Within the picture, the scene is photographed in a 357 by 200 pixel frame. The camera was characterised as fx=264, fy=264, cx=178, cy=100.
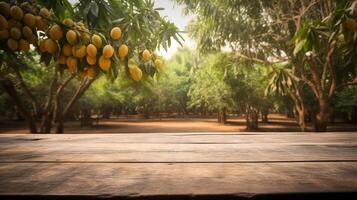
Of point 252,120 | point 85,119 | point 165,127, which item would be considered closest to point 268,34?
point 252,120

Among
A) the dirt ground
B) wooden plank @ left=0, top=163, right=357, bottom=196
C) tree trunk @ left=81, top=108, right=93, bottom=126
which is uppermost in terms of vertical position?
wooden plank @ left=0, top=163, right=357, bottom=196

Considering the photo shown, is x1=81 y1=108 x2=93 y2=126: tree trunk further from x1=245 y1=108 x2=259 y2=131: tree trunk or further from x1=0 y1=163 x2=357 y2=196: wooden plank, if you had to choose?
x1=0 y1=163 x2=357 y2=196: wooden plank

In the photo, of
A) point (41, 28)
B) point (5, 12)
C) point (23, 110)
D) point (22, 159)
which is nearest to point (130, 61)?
point (41, 28)

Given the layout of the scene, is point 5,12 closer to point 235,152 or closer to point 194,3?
point 235,152

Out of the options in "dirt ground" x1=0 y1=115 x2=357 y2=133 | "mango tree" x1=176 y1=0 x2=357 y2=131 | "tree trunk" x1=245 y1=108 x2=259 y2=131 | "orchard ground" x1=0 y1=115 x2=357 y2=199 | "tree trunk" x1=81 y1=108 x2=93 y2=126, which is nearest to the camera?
"orchard ground" x1=0 y1=115 x2=357 y2=199

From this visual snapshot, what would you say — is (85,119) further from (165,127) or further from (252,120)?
(252,120)

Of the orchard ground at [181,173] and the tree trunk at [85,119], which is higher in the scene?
the orchard ground at [181,173]

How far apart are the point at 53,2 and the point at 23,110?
13.6 meters

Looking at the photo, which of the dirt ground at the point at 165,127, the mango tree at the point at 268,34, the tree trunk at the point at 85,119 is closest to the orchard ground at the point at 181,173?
the mango tree at the point at 268,34

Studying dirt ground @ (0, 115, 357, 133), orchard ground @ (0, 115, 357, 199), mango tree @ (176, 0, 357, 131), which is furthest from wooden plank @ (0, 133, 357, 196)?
dirt ground @ (0, 115, 357, 133)

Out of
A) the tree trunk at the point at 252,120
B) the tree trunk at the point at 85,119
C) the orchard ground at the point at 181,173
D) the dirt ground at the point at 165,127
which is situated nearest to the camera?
the orchard ground at the point at 181,173

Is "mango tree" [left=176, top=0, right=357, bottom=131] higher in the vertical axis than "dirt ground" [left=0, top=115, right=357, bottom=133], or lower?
higher

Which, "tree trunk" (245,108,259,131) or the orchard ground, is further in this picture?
"tree trunk" (245,108,259,131)

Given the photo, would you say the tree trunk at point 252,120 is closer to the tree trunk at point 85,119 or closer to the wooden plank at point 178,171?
the tree trunk at point 85,119
